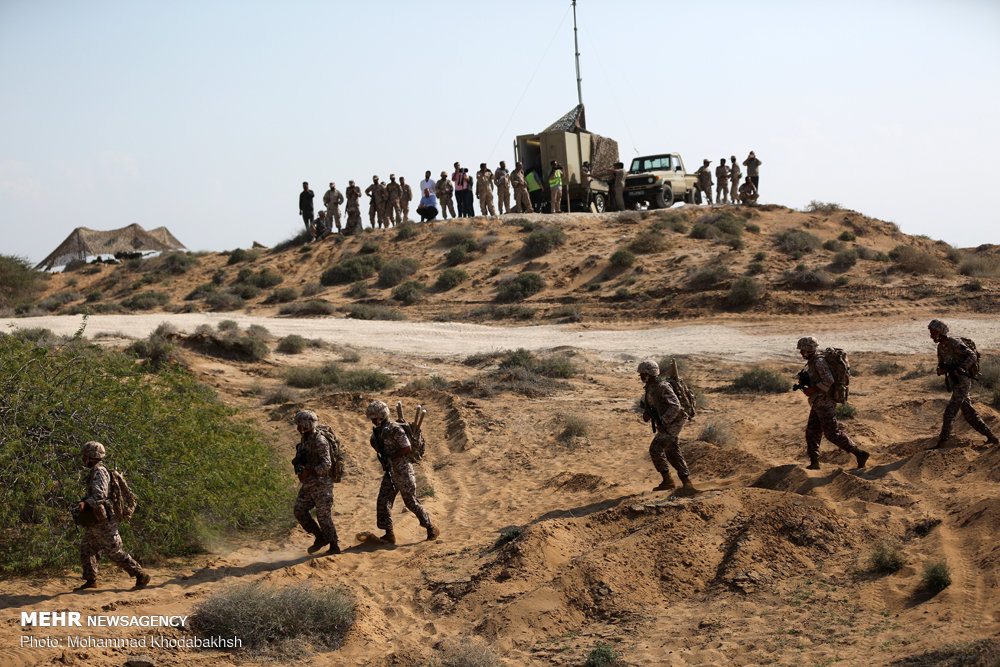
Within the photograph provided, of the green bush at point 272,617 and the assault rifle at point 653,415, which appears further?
the assault rifle at point 653,415

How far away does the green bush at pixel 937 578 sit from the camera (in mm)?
6586

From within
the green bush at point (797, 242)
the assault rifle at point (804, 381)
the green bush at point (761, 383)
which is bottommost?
the green bush at point (761, 383)

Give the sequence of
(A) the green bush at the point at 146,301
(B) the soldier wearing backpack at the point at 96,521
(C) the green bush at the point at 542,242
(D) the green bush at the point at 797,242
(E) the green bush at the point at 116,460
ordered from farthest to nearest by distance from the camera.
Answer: (A) the green bush at the point at 146,301, (C) the green bush at the point at 542,242, (D) the green bush at the point at 797,242, (E) the green bush at the point at 116,460, (B) the soldier wearing backpack at the point at 96,521

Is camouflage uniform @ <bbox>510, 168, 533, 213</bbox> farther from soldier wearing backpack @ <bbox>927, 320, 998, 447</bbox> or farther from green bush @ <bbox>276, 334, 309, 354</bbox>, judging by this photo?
soldier wearing backpack @ <bbox>927, 320, 998, 447</bbox>

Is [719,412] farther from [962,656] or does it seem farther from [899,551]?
[962,656]

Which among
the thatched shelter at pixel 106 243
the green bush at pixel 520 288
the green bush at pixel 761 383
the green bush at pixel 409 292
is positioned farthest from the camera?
the thatched shelter at pixel 106 243

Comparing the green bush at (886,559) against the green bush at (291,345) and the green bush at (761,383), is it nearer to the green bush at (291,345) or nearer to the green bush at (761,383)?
the green bush at (761,383)

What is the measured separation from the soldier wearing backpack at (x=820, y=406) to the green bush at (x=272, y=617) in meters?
5.37

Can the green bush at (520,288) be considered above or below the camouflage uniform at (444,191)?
below

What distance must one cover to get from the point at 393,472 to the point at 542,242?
69.1 ft

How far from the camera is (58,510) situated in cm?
830

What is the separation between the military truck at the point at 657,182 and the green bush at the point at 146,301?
1714 centimetres

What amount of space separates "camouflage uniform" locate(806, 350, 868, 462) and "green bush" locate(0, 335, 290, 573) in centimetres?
601

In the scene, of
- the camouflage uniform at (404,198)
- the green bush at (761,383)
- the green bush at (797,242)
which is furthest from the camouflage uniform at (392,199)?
the green bush at (761,383)
